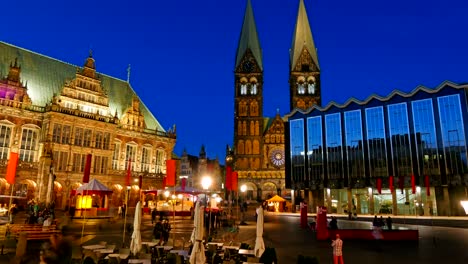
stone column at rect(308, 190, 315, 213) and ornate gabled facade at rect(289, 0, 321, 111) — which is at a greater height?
ornate gabled facade at rect(289, 0, 321, 111)

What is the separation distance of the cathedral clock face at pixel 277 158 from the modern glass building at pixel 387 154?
19263 mm

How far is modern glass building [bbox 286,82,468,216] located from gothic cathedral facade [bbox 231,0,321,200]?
19.2 metres

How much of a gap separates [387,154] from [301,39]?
156ft

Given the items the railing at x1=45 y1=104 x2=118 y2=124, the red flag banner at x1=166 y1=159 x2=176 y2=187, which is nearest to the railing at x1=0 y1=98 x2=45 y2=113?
the railing at x1=45 y1=104 x2=118 y2=124

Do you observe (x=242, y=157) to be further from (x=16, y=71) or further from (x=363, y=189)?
(x=16, y=71)

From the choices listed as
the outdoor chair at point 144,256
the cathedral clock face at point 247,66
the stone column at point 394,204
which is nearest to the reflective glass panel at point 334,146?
the stone column at point 394,204

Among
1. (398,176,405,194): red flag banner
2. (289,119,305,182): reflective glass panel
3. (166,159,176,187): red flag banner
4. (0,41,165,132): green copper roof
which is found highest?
(0,41,165,132): green copper roof

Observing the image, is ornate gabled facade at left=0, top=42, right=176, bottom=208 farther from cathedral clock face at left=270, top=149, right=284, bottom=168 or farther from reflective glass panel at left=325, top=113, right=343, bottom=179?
cathedral clock face at left=270, top=149, right=284, bottom=168

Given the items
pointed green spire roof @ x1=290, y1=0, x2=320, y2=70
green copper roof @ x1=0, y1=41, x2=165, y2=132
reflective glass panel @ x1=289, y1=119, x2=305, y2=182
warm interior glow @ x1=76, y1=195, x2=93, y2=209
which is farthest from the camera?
pointed green spire roof @ x1=290, y1=0, x2=320, y2=70

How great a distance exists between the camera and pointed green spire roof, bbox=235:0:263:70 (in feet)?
285

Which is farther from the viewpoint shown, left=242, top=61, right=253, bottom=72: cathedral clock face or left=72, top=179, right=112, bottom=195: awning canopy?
left=242, top=61, right=253, bottom=72: cathedral clock face

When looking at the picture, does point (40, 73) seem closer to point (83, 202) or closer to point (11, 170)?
point (83, 202)

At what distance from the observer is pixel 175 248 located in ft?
49.0

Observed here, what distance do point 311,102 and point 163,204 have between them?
55.6m
